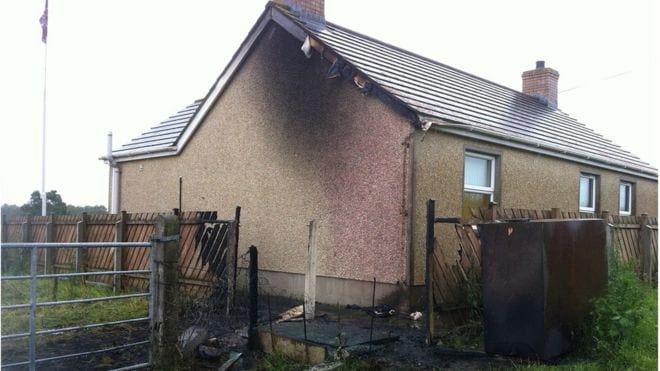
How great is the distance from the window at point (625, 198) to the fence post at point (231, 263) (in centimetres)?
1165

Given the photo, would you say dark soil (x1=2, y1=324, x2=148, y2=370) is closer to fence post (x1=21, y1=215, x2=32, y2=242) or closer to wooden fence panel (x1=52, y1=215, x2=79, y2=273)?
wooden fence panel (x1=52, y1=215, x2=79, y2=273)

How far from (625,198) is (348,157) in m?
10.3

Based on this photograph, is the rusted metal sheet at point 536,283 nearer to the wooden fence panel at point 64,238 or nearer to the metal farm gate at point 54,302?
the metal farm gate at point 54,302

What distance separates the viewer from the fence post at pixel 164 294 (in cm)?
575

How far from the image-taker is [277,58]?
11.3m

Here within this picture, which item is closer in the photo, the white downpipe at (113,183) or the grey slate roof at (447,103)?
the grey slate roof at (447,103)

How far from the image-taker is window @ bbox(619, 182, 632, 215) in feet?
51.9

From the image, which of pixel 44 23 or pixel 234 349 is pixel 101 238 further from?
pixel 234 349

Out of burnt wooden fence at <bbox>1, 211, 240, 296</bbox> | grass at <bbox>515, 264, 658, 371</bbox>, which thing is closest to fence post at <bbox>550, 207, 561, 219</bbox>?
grass at <bbox>515, 264, 658, 371</bbox>

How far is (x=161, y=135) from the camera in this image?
1606cm

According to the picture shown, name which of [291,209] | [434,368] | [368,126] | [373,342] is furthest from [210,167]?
[434,368]

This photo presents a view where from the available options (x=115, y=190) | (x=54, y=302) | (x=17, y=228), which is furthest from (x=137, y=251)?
(x=54, y=302)

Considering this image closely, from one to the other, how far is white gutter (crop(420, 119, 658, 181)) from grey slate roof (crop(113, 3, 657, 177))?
0.04m

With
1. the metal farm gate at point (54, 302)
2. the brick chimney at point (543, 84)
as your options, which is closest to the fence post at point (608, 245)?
the metal farm gate at point (54, 302)
